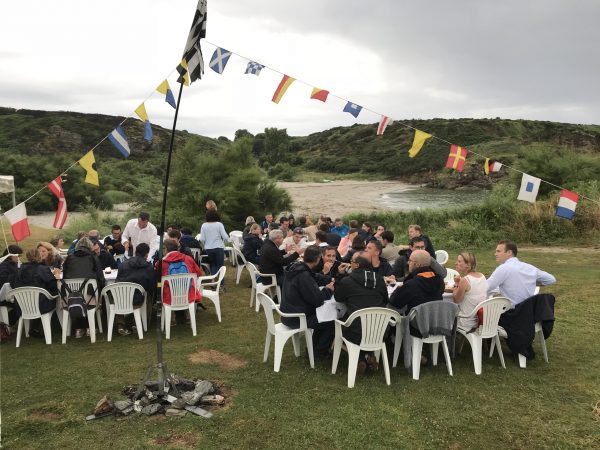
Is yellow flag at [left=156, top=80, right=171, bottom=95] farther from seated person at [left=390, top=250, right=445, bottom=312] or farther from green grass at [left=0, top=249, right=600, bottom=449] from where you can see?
seated person at [left=390, top=250, right=445, bottom=312]

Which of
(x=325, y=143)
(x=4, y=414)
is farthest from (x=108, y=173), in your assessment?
(x=325, y=143)

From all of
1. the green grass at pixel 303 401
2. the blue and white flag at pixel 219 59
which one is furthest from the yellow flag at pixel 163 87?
the green grass at pixel 303 401

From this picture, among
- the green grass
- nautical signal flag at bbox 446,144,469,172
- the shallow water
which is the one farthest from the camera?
the shallow water

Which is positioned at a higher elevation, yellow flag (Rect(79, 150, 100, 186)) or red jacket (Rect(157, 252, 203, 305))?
yellow flag (Rect(79, 150, 100, 186))

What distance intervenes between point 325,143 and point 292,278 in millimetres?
91593

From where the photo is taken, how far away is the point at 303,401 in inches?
160

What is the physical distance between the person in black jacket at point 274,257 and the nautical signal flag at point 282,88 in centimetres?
243

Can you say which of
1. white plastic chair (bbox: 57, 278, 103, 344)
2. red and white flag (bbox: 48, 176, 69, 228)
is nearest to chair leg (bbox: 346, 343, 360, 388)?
white plastic chair (bbox: 57, 278, 103, 344)

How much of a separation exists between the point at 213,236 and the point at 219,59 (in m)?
3.03

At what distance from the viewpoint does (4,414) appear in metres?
3.86

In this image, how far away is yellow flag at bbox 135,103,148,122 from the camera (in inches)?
241

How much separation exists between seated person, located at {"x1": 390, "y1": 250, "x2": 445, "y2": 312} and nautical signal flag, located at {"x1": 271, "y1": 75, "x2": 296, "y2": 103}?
418cm

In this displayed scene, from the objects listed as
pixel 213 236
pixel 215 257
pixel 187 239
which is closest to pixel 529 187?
pixel 213 236

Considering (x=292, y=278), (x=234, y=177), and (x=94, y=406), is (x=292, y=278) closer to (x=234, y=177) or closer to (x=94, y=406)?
(x=94, y=406)
